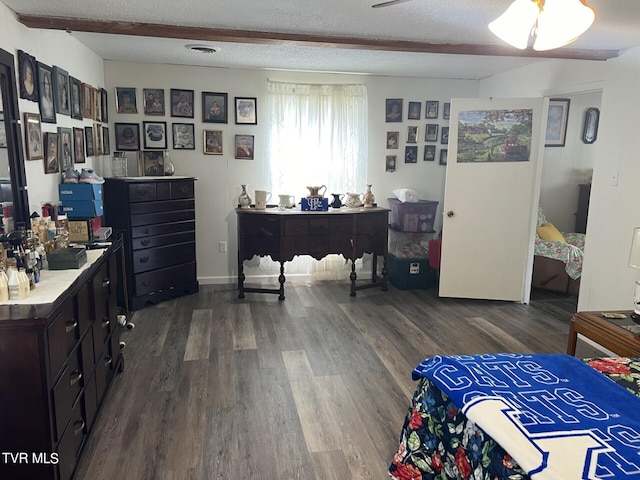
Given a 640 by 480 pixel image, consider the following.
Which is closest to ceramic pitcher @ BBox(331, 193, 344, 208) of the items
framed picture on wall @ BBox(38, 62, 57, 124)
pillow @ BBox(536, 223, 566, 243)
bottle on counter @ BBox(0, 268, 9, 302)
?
pillow @ BBox(536, 223, 566, 243)

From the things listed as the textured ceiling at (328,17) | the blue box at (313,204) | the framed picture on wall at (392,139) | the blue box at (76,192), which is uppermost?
the textured ceiling at (328,17)

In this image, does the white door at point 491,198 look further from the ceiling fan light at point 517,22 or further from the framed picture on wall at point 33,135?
the framed picture on wall at point 33,135

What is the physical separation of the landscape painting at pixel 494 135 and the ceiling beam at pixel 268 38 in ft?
2.82

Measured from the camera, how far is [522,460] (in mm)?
1321

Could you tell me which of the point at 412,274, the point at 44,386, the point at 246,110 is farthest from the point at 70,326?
the point at 412,274

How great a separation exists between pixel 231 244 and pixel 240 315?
3.80 ft

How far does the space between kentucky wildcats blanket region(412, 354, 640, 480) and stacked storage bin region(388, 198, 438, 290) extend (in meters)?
2.98

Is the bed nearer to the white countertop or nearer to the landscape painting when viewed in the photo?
the landscape painting

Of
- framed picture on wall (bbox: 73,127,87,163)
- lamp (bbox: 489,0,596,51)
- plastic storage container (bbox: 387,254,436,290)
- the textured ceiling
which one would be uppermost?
the textured ceiling

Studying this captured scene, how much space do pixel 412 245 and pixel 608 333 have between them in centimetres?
278

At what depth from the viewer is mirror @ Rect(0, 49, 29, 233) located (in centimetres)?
238

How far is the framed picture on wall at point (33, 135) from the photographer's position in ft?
8.61

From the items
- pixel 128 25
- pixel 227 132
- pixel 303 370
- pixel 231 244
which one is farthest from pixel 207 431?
pixel 227 132

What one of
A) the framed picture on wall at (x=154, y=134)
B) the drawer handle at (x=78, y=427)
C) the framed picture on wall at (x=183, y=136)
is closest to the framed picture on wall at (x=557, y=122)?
the framed picture on wall at (x=183, y=136)
